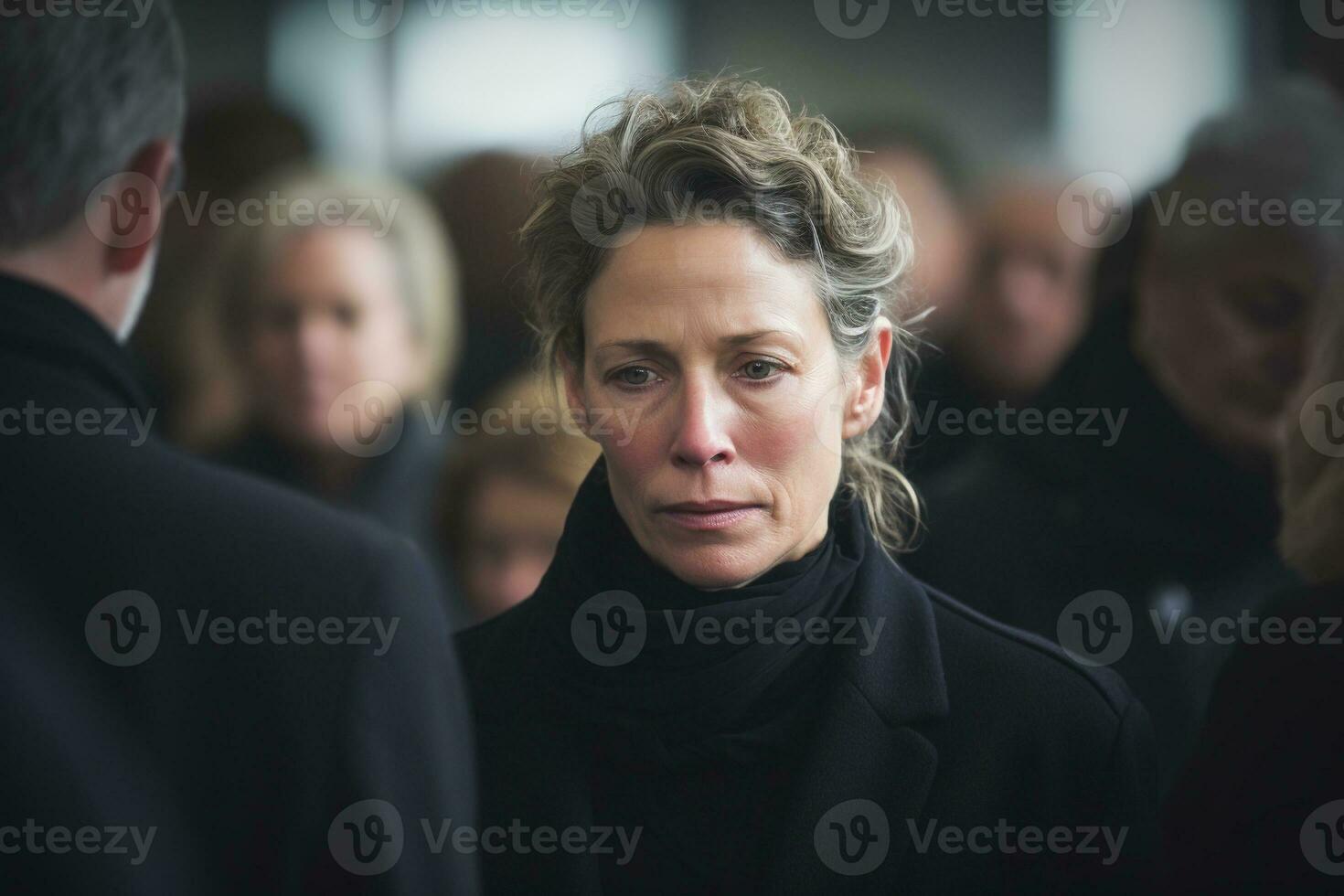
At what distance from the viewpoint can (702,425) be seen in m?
0.89

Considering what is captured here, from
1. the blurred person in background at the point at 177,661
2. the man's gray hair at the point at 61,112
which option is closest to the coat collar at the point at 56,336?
the blurred person in background at the point at 177,661

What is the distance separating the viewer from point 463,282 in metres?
1.67

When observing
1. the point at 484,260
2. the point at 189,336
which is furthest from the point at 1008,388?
the point at 189,336

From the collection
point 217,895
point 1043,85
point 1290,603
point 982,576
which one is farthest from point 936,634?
point 1043,85

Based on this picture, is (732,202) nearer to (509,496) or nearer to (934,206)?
(509,496)

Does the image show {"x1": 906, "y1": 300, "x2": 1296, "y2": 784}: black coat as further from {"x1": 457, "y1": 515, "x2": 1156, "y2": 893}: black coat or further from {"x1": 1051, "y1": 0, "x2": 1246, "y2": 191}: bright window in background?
{"x1": 1051, "y1": 0, "x2": 1246, "y2": 191}: bright window in background

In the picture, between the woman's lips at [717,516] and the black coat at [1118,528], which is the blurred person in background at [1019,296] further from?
the woman's lips at [717,516]

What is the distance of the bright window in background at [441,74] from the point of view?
2096mm

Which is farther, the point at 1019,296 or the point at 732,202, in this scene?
the point at 1019,296

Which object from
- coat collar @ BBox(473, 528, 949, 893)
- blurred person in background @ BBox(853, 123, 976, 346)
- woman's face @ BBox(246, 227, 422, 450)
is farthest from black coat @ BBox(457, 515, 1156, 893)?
woman's face @ BBox(246, 227, 422, 450)

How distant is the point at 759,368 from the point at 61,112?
1.63ft

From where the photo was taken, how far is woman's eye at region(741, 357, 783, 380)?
0.89 m

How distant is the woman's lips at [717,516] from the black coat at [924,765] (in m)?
0.09

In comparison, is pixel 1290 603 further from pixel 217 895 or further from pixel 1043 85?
pixel 1043 85
